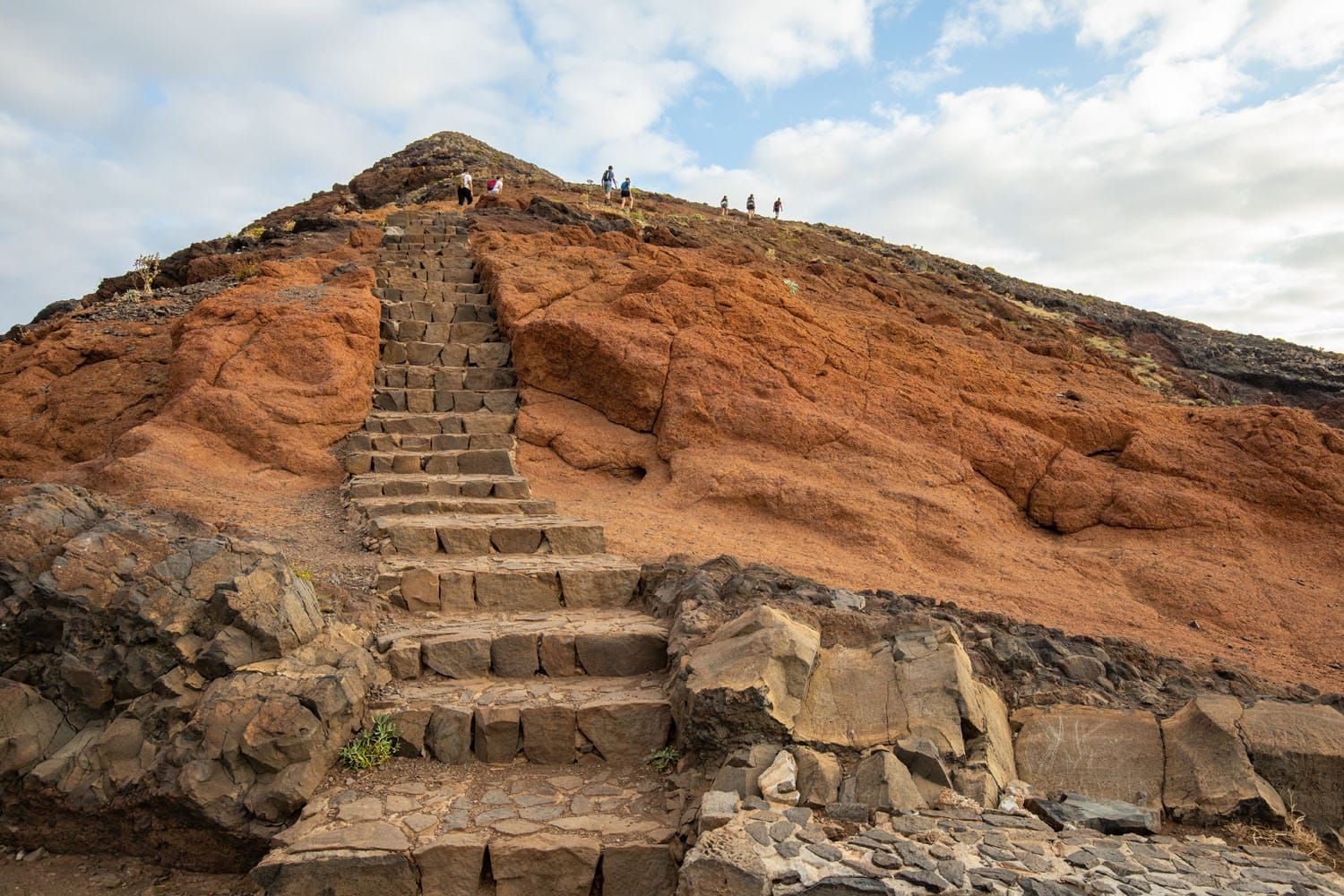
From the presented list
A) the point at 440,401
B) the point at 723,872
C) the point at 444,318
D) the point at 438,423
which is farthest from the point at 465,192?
the point at 723,872

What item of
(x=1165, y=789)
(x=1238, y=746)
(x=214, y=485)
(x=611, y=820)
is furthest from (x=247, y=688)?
(x=1238, y=746)

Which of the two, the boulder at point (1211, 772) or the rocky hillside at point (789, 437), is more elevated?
the rocky hillside at point (789, 437)

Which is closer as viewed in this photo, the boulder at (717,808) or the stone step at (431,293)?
the boulder at (717,808)

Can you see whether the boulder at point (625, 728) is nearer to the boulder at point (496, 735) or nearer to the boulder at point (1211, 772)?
the boulder at point (496, 735)

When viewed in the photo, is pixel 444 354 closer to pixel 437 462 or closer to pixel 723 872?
pixel 437 462

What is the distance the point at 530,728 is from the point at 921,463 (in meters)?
6.03

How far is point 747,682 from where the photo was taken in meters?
Result: 4.33

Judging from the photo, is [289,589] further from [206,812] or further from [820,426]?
[820,426]

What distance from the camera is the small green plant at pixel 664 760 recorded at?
459 centimetres

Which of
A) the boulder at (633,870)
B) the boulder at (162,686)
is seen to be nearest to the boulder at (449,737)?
the boulder at (162,686)

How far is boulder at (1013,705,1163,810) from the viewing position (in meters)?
4.28

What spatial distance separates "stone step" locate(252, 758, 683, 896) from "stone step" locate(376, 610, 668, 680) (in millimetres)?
953

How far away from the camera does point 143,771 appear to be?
13.7ft

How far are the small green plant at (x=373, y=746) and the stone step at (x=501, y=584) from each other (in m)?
1.48
